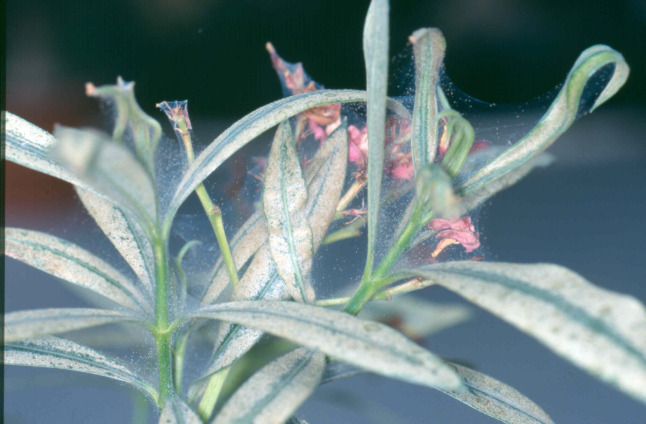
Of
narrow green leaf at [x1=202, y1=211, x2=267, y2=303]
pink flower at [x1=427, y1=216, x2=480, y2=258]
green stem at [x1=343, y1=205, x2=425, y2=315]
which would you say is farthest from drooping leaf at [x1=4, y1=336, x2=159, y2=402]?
pink flower at [x1=427, y1=216, x2=480, y2=258]

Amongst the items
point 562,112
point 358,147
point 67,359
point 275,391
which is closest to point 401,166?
point 358,147

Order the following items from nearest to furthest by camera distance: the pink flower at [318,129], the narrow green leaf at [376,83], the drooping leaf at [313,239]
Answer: the narrow green leaf at [376,83], the drooping leaf at [313,239], the pink flower at [318,129]

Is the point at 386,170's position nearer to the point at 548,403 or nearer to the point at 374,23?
the point at 374,23

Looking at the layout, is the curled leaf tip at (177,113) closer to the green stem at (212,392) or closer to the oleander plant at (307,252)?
the oleander plant at (307,252)

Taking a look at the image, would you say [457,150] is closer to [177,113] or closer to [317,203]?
[317,203]

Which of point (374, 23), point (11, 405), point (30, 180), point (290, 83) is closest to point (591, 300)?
point (374, 23)

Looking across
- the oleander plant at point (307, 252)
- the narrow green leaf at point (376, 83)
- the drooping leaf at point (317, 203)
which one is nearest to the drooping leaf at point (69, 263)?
the oleander plant at point (307, 252)

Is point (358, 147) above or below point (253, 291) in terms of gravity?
above
